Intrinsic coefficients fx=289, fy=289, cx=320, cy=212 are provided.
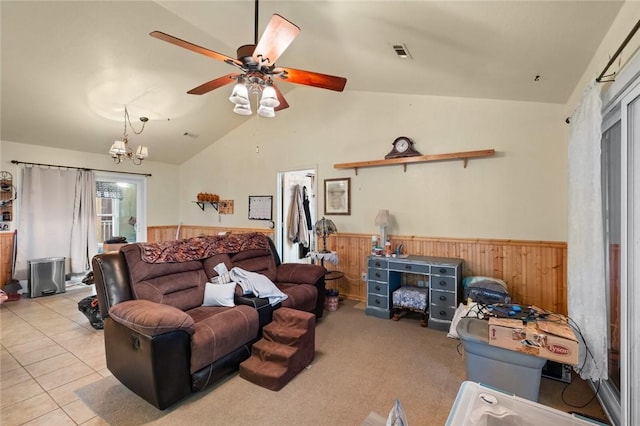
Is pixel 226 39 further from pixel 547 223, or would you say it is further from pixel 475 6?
pixel 547 223

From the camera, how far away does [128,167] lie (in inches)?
238

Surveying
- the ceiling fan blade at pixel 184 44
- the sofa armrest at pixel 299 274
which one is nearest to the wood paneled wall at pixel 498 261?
the sofa armrest at pixel 299 274

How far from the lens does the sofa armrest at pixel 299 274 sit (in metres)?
3.60

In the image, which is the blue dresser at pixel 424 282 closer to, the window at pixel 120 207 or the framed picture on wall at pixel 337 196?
the framed picture on wall at pixel 337 196

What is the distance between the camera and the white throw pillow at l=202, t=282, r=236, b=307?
274 centimetres

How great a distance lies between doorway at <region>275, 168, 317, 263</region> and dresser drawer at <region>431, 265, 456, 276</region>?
225 cm

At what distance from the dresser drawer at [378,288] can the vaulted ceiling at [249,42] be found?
101 inches

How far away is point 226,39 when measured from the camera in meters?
3.35

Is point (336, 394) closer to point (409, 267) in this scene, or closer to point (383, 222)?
point (409, 267)

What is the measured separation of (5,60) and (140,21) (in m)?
1.58

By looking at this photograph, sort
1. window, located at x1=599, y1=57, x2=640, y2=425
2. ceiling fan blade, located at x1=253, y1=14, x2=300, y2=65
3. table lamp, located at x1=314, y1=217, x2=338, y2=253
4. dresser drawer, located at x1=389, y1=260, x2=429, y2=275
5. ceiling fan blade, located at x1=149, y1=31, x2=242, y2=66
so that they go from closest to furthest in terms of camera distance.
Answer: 1. window, located at x1=599, y1=57, x2=640, y2=425
2. ceiling fan blade, located at x1=253, y1=14, x2=300, y2=65
3. ceiling fan blade, located at x1=149, y1=31, x2=242, y2=66
4. dresser drawer, located at x1=389, y1=260, x2=429, y2=275
5. table lamp, located at x1=314, y1=217, x2=338, y2=253

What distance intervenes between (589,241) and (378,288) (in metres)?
2.29

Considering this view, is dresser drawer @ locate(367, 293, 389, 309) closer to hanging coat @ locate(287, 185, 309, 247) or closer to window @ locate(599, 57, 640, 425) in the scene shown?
hanging coat @ locate(287, 185, 309, 247)

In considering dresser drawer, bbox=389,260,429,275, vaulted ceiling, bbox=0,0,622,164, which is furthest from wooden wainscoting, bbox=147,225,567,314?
vaulted ceiling, bbox=0,0,622,164
